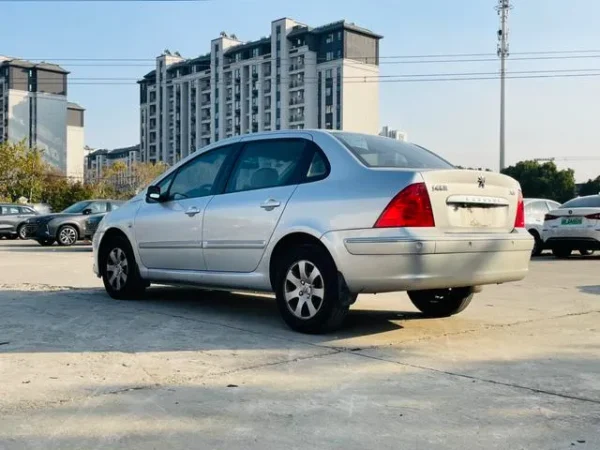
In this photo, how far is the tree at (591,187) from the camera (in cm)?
7494

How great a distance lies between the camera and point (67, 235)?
1945cm

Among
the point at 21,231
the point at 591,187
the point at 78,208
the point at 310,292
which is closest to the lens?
the point at 310,292

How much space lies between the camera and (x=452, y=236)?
17.0 ft

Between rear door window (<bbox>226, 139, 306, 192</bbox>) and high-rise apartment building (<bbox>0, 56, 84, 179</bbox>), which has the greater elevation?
high-rise apartment building (<bbox>0, 56, 84, 179</bbox>)

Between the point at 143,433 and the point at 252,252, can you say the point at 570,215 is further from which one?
the point at 143,433

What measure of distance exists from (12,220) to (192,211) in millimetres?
20923

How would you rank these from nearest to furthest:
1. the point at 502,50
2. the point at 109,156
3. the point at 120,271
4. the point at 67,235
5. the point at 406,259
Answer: the point at 406,259
the point at 120,271
the point at 67,235
the point at 502,50
the point at 109,156

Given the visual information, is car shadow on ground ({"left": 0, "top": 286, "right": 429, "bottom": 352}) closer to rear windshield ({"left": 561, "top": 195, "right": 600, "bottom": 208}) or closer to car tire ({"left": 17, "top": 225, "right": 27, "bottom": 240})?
rear windshield ({"left": 561, "top": 195, "right": 600, "bottom": 208})

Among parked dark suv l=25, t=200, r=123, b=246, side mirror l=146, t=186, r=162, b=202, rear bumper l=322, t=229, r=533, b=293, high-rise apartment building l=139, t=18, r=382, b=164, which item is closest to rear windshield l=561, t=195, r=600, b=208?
rear bumper l=322, t=229, r=533, b=293

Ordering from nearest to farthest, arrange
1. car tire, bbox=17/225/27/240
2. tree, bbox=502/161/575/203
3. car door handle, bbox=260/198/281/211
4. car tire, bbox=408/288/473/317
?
car door handle, bbox=260/198/281/211, car tire, bbox=408/288/473/317, car tire, bbox=17/225/27/240, tree, bbox=502/161/575/203

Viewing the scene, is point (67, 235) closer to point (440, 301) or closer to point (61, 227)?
point (61, 227)

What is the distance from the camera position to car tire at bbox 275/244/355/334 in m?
5.21

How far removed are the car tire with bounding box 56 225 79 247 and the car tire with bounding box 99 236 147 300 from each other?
12557 millimetres

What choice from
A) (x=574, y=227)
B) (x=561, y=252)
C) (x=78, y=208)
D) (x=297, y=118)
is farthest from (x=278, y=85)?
(x=574, y=227)
